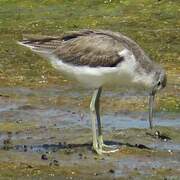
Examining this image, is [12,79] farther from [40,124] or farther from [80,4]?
[80,4]

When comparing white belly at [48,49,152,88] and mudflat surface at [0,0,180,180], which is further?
white belly at [48,49,152,88]

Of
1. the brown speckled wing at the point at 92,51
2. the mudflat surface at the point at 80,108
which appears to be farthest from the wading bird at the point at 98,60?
the mudflat surface at the point at 80,108

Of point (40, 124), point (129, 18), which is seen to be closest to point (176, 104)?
point (40, 124)

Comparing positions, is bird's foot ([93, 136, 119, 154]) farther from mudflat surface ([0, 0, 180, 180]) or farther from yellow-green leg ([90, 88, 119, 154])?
mudflat surface ([0, 0, 180, 180])

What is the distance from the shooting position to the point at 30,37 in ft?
40.9

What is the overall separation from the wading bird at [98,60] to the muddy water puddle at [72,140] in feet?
1.56

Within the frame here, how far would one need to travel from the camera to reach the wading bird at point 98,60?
473 inches

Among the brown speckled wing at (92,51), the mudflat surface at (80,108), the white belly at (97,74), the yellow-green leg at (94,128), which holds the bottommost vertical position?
the mudflat surface at (80,108)

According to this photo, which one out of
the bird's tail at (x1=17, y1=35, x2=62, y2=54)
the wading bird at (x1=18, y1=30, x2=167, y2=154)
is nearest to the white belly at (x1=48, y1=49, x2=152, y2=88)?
the wading bird at (x1=18, y1=30, x2=167, y2=154)

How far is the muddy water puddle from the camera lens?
1122 cm

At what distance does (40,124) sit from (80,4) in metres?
11.1

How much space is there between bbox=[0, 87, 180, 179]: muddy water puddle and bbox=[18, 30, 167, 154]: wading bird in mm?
476

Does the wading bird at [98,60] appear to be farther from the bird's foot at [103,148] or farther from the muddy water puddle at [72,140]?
the muddy water puddle at [72,140]

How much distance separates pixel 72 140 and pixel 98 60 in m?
1.45
